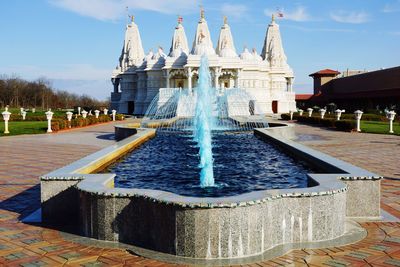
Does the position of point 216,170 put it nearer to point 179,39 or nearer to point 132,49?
point 179,39

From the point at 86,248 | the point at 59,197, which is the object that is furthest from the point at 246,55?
the point at 86,248

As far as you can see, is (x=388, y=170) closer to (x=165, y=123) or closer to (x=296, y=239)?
(x=296, y=239)

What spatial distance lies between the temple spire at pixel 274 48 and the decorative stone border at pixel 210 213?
181 feet

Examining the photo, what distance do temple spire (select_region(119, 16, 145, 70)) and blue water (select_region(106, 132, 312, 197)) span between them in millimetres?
49484

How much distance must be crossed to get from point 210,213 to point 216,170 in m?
4.24

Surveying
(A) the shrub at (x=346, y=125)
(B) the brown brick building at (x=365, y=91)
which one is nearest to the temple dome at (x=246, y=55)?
(B) the brown brick building at (x=365, y=91)

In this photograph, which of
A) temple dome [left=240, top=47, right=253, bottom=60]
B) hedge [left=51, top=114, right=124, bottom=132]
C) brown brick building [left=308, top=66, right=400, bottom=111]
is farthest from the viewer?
temple dome [left=240, top=47, right=253, bottom=60]

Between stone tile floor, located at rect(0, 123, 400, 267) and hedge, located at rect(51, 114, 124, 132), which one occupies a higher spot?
hedge, located at rect(51, 114, 124, 132)

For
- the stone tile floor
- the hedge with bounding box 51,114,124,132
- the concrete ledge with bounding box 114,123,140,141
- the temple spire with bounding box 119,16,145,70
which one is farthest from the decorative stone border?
the temple spire with bounding box 119,16,145,70

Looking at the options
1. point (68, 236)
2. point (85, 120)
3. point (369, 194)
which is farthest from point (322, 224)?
point (85, 120)

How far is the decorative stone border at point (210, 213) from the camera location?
13.7 ft

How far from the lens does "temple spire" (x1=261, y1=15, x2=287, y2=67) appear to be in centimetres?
5944

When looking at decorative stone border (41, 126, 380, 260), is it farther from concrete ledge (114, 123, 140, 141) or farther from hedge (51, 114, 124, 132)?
hedge (51, 114, 124, 132)

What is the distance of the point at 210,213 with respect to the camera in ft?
13.5
